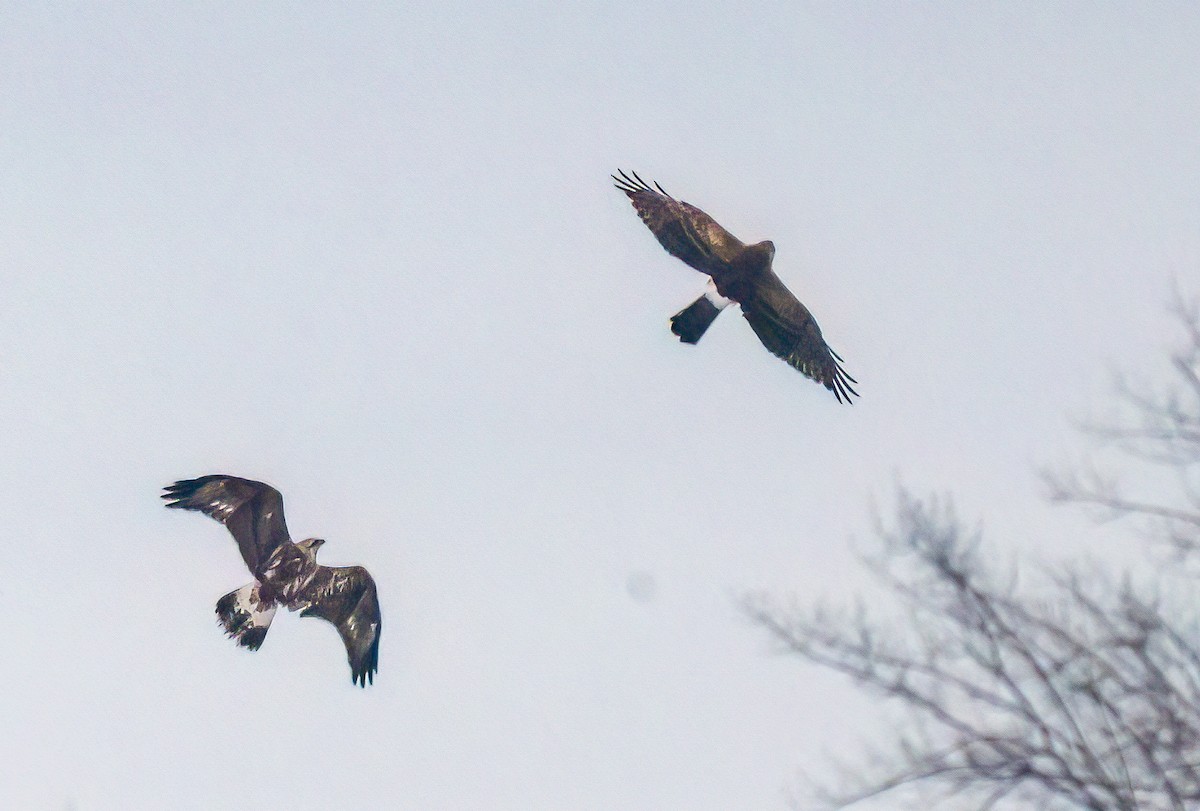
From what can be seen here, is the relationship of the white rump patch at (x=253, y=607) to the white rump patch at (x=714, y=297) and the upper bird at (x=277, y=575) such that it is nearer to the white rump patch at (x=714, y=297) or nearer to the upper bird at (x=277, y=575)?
the upper bird at (x=277, y=575)

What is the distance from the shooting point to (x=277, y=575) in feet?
38.6

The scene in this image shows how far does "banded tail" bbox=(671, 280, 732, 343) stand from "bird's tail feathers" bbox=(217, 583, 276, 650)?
3364 mm

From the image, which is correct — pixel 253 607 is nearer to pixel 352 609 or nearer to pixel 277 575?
pixel 277 575

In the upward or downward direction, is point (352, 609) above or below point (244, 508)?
below

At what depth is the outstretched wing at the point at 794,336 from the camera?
11891mm

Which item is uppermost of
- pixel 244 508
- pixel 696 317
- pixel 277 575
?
pixel 696 317

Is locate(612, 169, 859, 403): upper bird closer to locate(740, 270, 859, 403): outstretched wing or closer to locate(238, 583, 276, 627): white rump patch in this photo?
locate(740, 270, 859, 403): outstretched wing

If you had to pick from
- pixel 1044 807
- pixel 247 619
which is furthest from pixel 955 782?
pixel 247 619

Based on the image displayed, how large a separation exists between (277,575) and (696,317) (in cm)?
336

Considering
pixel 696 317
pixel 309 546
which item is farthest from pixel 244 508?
pixel 696 317

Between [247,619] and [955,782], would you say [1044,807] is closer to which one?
[955,782]

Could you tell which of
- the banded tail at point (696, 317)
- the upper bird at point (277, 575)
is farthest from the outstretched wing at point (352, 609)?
the banded tail at point (696, 317)

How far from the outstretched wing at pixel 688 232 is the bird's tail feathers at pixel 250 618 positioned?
12.1ft

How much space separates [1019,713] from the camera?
891 cm
